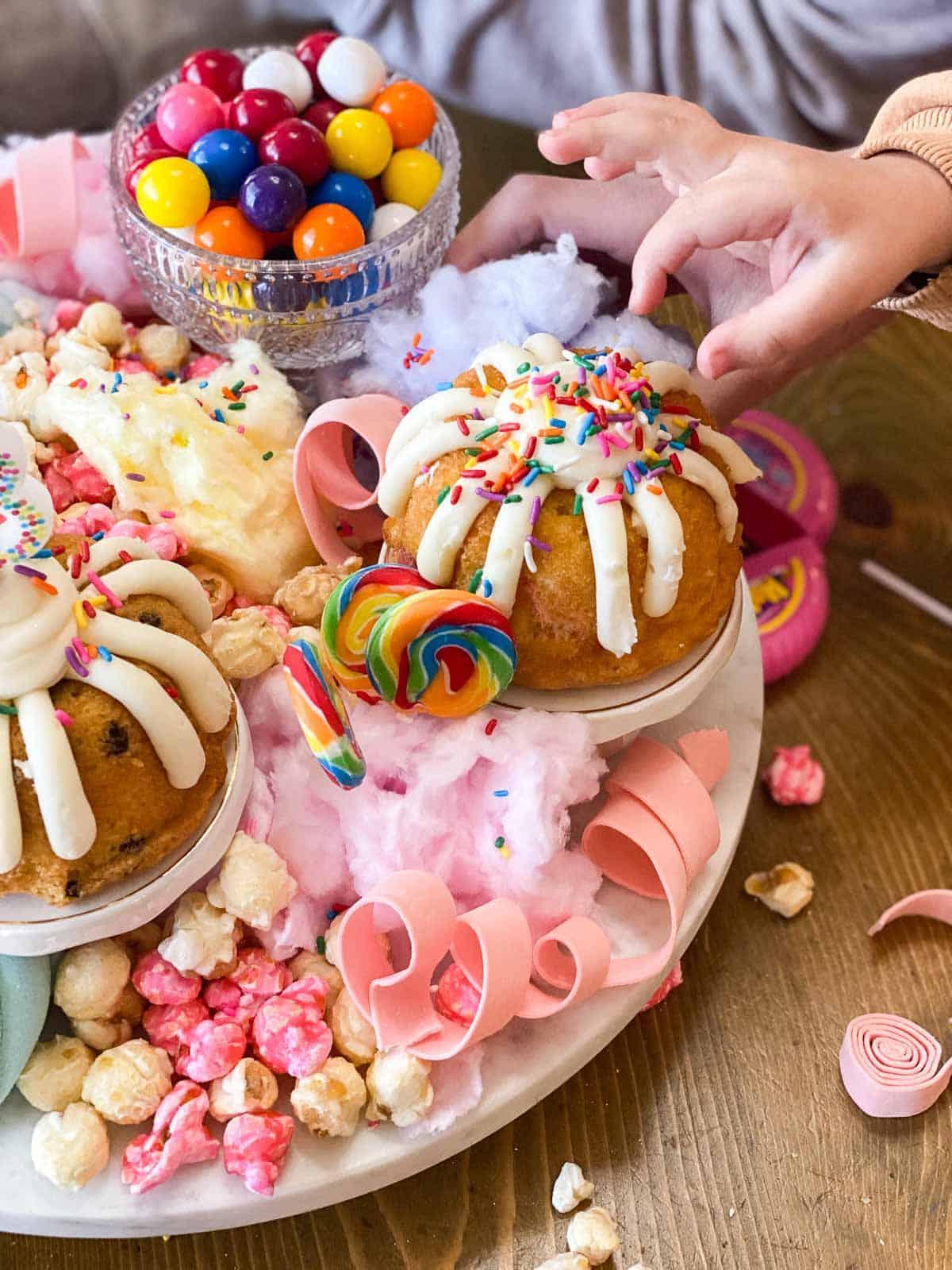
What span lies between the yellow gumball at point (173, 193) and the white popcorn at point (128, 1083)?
799mm

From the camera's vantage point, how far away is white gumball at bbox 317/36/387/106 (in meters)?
1.40

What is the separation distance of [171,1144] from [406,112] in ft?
3.49

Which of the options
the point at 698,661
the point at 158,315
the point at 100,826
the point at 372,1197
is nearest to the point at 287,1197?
the point at 372,1197

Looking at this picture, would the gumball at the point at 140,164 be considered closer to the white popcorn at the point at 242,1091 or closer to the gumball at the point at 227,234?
the gumball at the point at 227,234

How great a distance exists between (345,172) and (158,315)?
29cm

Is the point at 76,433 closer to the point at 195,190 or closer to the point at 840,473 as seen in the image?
the point at 195,190

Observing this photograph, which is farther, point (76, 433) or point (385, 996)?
point (76, 433)

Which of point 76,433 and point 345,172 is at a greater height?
point 345,172

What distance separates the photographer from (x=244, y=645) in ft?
3.57

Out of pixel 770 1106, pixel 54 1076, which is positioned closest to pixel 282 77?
pixel 54 1076

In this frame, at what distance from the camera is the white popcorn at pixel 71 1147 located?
92cm

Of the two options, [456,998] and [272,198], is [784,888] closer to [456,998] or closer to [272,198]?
[456,998]

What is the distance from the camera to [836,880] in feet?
4.09

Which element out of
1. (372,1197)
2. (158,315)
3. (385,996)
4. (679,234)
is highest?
(679,234)
